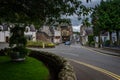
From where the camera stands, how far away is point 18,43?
3325cm

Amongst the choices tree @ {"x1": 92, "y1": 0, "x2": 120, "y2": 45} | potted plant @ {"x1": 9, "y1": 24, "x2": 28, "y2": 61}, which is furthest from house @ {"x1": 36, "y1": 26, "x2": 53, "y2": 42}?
potted plant @ {"x1": 9, "y1": 24, "x2": 28, "y2": 61}

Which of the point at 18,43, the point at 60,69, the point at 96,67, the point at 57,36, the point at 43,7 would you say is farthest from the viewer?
the point at 57,36

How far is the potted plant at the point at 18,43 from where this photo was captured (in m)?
31.5

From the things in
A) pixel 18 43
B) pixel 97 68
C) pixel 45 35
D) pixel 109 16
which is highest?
pixel 109 16

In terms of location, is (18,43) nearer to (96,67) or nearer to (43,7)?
(96,67)

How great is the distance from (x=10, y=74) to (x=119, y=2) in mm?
42910

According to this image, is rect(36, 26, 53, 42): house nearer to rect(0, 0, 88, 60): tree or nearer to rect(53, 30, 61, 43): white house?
rect(53, 30, 61, 43): white house

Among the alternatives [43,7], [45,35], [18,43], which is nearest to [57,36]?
[45,35]

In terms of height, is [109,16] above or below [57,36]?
above

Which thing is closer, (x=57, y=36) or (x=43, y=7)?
(x=43, y=7)

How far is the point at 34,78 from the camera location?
67.8 feet

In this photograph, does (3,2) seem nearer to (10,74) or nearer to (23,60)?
(10,74)

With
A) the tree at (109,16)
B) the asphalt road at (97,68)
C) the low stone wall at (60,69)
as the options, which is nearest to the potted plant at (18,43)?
the low stone wall at (60,69)

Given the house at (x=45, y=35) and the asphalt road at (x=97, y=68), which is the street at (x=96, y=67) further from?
the house at (x=45, y=35)
